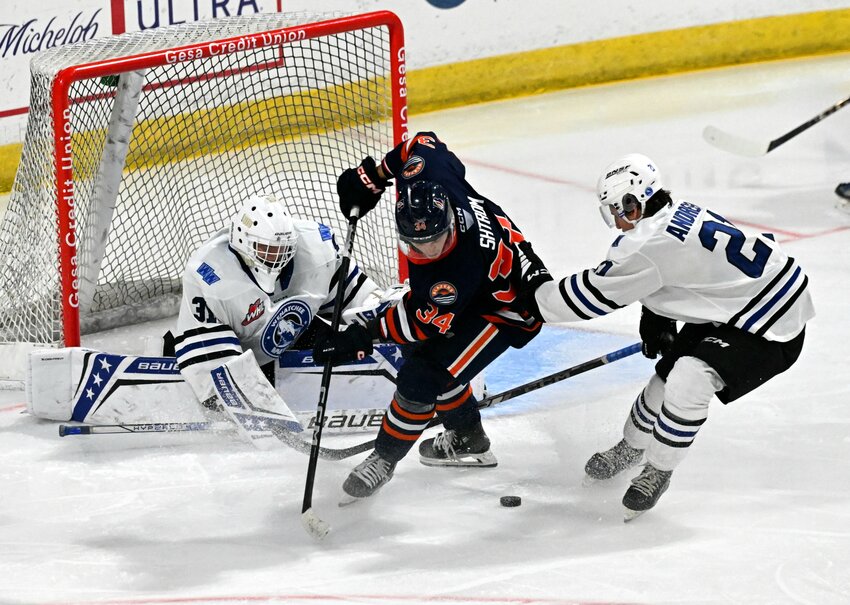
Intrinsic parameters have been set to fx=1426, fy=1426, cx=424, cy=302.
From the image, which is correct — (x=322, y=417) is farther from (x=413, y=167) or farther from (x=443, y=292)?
(x=413, y=167)

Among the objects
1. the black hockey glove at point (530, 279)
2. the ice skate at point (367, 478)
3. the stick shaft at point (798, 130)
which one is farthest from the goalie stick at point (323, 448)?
the stick shaft at point (798, 130)

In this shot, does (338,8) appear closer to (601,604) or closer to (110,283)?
(110,283)

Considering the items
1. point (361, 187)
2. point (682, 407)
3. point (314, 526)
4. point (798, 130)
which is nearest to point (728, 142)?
point (798, 130)

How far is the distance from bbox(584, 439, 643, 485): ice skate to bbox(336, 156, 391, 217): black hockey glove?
907 millimetres

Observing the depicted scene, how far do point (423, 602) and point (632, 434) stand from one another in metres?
0.81

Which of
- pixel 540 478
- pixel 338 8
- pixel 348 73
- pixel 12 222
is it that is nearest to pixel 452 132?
pixel 338 8

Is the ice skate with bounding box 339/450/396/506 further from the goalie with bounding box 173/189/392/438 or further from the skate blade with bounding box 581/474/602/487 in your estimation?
the skate blade with bounding box 581/474/602/487

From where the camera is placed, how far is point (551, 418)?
3922 millimetres

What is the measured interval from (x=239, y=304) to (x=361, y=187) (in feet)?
1.50

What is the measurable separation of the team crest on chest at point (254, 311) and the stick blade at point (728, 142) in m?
3.03

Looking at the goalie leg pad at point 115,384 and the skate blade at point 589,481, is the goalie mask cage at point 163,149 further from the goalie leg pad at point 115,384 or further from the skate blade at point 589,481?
the skate blade at point 589,481

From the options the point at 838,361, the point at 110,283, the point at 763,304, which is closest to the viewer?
the point at 763,304

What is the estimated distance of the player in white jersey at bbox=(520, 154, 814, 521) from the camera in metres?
3.08

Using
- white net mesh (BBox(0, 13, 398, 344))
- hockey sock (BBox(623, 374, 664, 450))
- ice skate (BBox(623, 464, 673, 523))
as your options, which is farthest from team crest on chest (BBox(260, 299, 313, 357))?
ice skate (BBox(623, 464, 673, 523))
